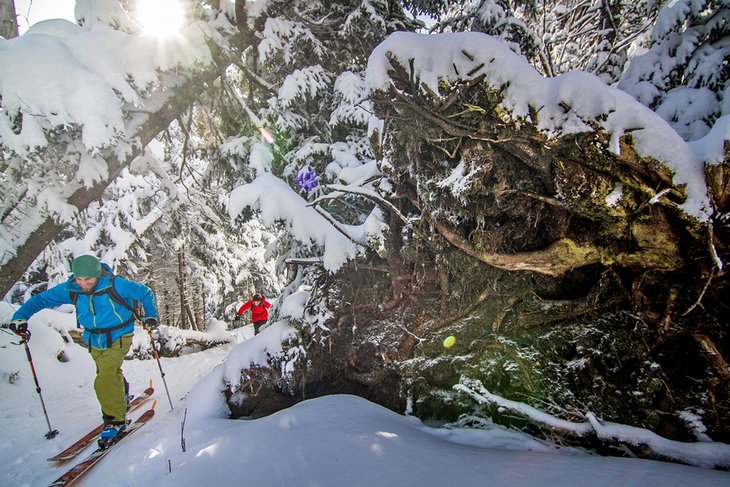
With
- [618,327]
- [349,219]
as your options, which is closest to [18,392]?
[349,219]

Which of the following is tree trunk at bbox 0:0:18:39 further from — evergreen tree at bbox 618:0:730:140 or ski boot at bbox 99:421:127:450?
evergreen tree at bbox 618:0:730:140

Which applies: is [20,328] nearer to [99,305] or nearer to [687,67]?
[99,305]

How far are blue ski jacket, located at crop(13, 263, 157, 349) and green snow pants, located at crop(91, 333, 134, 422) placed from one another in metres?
0.14

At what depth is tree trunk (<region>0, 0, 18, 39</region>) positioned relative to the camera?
554cm

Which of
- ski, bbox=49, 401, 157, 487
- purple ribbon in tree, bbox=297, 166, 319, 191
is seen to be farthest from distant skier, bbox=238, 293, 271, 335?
ski, bbox=49, 401, 157, 487

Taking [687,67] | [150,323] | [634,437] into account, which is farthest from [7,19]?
[687,67]

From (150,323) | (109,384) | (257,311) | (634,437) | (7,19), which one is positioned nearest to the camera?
(634,437)

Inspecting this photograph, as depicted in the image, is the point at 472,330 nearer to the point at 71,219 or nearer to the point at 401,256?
the point at 401,256

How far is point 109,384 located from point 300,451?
3616mm

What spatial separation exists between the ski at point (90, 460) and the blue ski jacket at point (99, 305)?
1.35m

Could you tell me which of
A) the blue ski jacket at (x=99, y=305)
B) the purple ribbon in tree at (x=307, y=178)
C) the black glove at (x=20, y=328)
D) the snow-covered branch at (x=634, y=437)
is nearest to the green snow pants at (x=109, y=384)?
the blue ski jacket at (x=99, y=305)

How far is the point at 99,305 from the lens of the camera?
14.9 feet

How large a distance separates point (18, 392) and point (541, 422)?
355 inches

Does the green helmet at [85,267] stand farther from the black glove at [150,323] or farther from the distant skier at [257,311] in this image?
the distant skier at [257,311]
